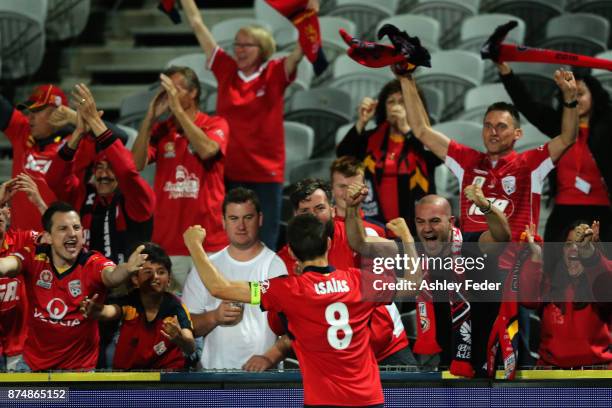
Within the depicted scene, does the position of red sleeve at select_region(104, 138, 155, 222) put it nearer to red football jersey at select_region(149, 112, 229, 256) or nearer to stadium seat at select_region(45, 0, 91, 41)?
red football jersey at select_region(149, 112, 229, 256)

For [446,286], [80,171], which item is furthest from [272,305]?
[80,171]

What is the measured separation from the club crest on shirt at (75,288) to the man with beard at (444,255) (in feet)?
4.88

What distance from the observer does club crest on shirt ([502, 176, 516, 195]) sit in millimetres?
6426

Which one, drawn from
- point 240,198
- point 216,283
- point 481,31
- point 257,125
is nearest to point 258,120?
point 257,125

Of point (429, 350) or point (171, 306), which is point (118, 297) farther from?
point (429, 350)

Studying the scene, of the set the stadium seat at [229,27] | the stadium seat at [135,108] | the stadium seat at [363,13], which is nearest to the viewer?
the stadium seat at [135,108]

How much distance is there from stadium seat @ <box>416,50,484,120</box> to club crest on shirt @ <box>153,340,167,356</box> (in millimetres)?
4289

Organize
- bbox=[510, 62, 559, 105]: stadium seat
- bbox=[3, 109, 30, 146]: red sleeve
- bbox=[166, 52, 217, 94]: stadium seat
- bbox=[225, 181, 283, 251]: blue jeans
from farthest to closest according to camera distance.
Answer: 1. bbox=[166, 52, 217, 94]: stadium seat
2. bbox=[510, 62, 559, 105]: stadium seat
3. bbox=[225, 181, 283, 251]: blue jeans
4. bbox=[3, 109, 30, 146]: red sleeve

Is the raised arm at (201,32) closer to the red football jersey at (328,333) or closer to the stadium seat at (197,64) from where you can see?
the stadium seat at (197,64)

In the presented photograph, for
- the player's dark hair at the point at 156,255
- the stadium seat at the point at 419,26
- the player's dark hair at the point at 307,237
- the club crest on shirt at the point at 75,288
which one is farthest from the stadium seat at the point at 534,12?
the player's dark hair at the point at 307,237

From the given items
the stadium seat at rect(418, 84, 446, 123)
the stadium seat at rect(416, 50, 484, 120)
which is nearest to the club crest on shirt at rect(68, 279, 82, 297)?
the stadium seat at rect(418, 84, 446, 123)

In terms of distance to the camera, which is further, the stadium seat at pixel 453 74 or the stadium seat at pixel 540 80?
the stadium seat at pixel 453 74

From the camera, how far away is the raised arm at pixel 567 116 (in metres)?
6.25

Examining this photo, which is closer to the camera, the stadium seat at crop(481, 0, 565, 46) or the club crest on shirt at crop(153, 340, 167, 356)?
the club crest on shirt at crop(153, 340, 167, 356)
